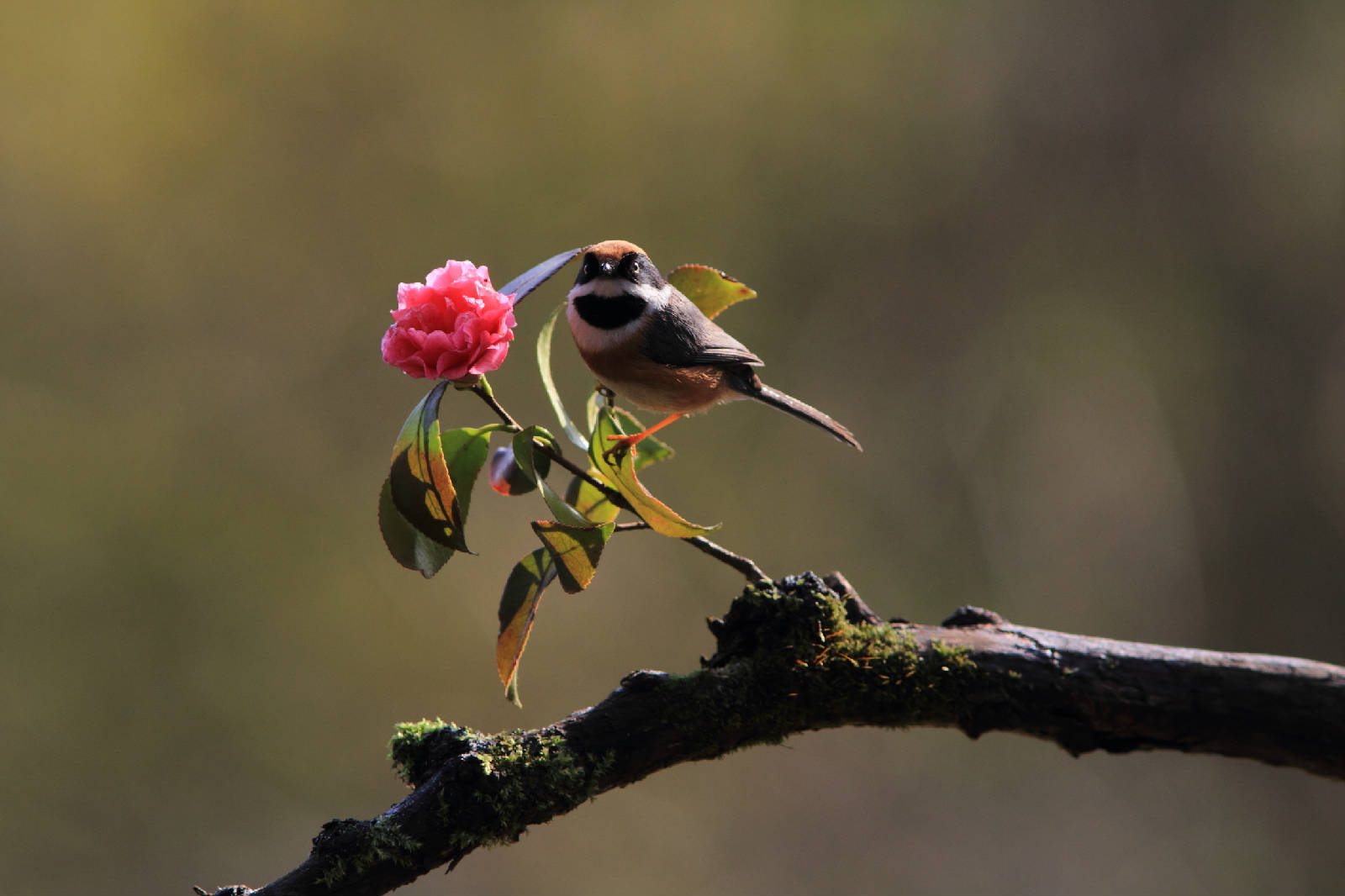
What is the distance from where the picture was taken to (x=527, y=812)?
52.9 inches

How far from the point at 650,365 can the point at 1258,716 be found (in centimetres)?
114

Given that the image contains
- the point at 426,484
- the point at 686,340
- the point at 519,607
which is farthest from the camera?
the point at 686,340

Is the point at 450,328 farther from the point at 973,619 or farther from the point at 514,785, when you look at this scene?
the point at 973,619

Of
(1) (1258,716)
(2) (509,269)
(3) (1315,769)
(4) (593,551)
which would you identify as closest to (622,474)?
(4) (593,551)

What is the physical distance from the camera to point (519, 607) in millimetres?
1472

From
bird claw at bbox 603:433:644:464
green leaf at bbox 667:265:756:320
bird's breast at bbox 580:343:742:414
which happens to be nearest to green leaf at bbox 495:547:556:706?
bird claw at bbox 603:433:644:464

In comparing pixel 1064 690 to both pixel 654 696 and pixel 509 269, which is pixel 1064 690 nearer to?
pixel 654 696

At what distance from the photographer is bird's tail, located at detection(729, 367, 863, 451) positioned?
170cm

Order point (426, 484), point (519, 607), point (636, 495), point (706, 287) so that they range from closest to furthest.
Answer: point (426, 484) < point (636, 495) < point (519, 607) < point (706, 287)

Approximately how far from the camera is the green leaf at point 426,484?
1246mm

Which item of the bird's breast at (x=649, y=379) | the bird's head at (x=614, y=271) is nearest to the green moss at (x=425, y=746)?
the bird's breast at (x=649, y=379)

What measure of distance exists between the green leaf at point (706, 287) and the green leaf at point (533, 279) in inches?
8.9

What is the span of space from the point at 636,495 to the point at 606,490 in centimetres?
13

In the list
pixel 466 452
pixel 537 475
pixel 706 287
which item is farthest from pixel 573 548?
pixel 706 287
